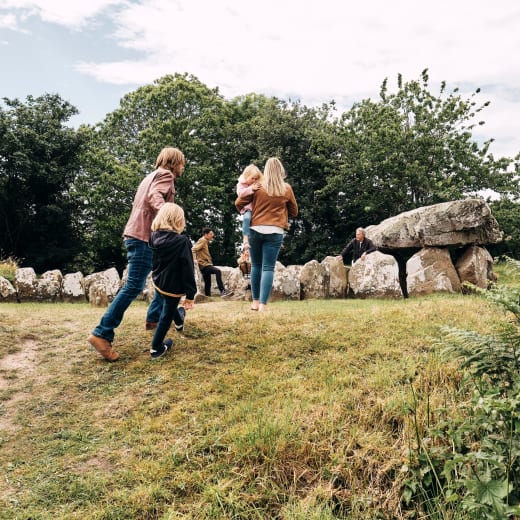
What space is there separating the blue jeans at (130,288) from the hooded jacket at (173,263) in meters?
0.28

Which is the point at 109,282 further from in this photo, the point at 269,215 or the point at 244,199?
the point at 269,215

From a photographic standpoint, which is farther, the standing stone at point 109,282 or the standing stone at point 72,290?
the standing stone at point 72,290

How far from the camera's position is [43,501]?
2.86 metres

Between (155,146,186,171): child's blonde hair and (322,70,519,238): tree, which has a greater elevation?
(322,70,519,238): tree

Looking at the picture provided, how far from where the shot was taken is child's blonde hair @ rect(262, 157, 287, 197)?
601 cm

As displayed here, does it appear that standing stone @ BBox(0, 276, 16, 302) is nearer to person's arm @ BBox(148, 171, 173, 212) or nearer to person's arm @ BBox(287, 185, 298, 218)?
person's arm @ BBox(148, 171, 173, 212)

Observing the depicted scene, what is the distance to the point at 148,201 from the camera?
16.1ft

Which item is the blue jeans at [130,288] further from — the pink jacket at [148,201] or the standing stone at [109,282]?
the standing stone at [109,282]

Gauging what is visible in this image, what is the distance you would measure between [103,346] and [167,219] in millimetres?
1632

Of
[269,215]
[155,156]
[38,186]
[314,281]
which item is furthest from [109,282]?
[38,186]

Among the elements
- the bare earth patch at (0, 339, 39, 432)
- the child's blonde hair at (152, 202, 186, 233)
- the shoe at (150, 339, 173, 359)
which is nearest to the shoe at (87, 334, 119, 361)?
the shoe at (150, 339, 173, 359)

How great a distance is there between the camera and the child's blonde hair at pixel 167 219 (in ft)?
15.3

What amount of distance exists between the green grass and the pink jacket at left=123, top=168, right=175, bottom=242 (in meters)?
1.49

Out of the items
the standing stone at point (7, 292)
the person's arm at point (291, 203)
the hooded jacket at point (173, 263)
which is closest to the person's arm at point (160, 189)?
the hooded jacket at point (173, 263)
